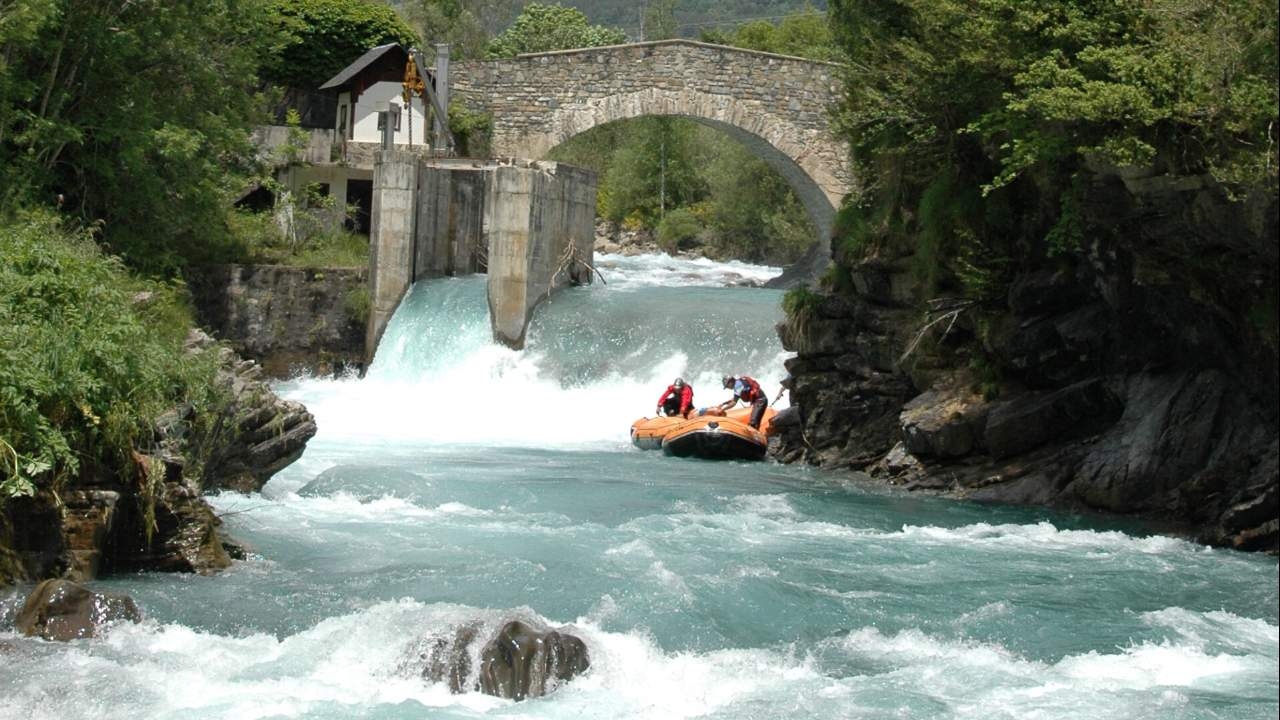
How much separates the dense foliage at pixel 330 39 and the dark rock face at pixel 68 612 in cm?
2909

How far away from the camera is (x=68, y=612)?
8312 mm

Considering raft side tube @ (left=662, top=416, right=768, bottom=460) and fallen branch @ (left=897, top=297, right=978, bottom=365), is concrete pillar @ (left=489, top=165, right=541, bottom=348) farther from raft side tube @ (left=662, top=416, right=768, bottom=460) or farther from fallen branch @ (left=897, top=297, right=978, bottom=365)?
fallen branch @ (left=897, top=297, right=978, bottom=365)

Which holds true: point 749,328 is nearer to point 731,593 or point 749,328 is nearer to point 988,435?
point 988,435

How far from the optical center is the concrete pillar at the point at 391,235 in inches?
970

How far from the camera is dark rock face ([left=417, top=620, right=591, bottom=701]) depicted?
25.7ft

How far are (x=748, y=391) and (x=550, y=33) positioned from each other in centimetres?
4457

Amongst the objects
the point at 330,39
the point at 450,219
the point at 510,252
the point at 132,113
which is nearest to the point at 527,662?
the point at 132,113

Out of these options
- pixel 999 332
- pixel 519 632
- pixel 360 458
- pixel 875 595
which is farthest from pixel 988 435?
pixel 519 632

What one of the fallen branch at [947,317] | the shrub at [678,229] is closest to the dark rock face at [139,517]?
the fallen branch at [947,317]

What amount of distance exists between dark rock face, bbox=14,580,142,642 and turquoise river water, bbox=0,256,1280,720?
0.37 ft

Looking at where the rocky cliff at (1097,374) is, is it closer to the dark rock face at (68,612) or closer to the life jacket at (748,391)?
the life jacket at (748,391)

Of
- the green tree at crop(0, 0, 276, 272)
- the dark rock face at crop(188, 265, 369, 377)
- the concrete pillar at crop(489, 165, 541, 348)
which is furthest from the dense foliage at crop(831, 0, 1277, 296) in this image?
the dark rock face at crop(188, 265, 369, 377)

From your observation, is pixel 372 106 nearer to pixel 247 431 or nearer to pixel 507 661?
pixel 247 431

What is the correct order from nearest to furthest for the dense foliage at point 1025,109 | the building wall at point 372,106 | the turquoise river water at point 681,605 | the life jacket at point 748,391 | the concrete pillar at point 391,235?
the turquoise river water at point 681,605, the dense foliage at point 1025,109, the life jacket at point 748,391, the concrete pillar at point 391,235, the building wall at point 372,106
